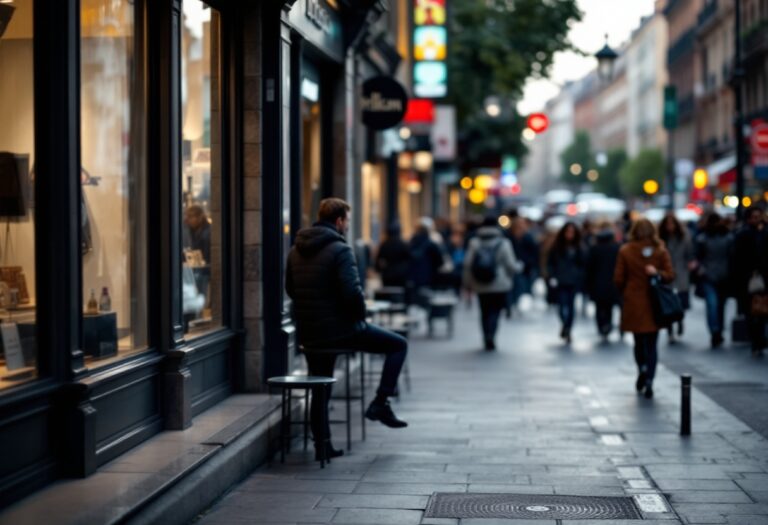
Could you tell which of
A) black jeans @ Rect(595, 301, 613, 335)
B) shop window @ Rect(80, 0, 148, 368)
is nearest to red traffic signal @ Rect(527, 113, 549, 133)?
black jeans @ Rect(595, 301, 613, 335)

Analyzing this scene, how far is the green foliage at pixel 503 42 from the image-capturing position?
34625 mm

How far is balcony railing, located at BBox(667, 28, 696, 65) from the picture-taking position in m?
81.6

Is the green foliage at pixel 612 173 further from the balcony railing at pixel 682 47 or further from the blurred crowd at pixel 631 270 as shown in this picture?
the blurred crowd at pixel 631 270

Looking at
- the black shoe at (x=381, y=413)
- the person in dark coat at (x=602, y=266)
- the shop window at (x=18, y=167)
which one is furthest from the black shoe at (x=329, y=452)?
the person in dark coat at (x=602, y=266)

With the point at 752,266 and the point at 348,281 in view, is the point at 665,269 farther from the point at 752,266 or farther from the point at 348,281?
the point at 348,281

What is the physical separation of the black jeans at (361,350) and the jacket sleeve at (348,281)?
34 centimetres

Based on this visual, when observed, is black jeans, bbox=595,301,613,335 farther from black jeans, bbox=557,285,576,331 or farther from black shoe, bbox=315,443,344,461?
black shoe, bbox=315,443,344,461

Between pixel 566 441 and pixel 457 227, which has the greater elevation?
pixel 457 227

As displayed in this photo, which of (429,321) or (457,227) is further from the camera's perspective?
(457,227)

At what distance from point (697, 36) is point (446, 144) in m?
47.5

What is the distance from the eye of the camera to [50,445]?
750 centimetres

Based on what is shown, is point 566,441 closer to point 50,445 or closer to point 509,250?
point 50,445

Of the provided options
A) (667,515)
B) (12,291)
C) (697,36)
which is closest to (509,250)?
(667,515)

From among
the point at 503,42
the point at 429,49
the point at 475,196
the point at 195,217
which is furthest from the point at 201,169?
the point at 475,196
